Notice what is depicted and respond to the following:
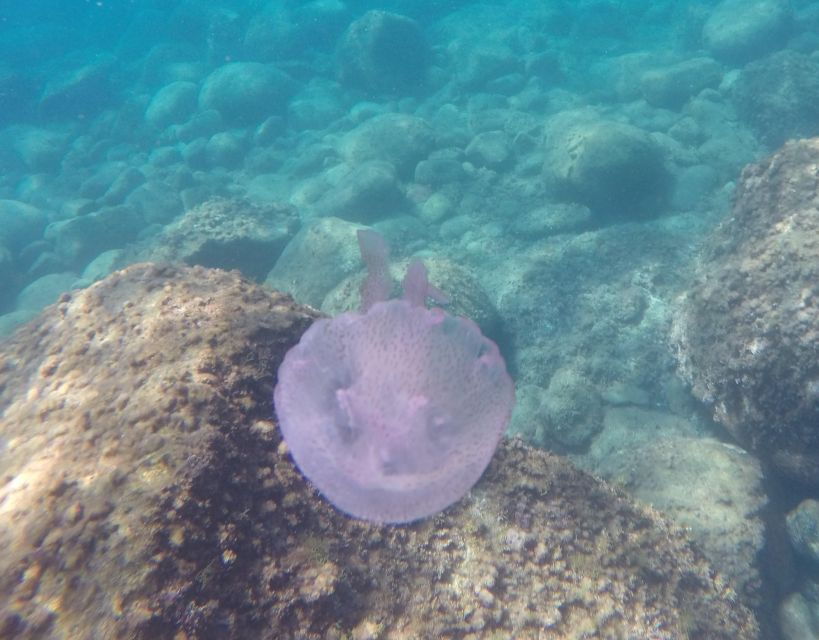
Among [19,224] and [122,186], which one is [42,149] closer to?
[19,224]

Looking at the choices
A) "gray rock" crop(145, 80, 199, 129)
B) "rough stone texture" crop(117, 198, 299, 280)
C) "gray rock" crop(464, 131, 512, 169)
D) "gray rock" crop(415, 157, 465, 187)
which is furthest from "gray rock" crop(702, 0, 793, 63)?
"gray rock" crop(145, 80, 199, 129)

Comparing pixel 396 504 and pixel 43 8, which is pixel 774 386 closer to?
pixel 396 504

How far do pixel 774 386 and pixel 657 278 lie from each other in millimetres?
3419

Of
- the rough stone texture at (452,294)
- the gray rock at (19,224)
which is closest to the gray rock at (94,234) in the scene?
the gray rock at (19,224)

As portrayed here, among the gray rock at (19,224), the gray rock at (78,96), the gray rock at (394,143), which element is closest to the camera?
the gray rock at (394,143)

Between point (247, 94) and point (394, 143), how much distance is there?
8245 millimetres

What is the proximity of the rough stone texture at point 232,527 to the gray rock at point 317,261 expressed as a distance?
436 centimetres

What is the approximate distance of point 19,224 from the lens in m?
13.3

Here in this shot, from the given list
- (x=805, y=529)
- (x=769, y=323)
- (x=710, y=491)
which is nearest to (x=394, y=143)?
(x=769, y=323)

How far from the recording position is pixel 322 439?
1812 mm

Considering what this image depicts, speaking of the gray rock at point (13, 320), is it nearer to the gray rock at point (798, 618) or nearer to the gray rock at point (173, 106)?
the gray rock at point (173, 106)

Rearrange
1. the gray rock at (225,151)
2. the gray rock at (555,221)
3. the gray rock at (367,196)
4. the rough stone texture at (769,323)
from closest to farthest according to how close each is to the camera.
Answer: the rough stone texture at (769,323) → the gray rock at (555,221) → the gray rock at (367,196) → the gray rock at (225,151)

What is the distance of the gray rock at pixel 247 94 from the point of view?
1628 cm

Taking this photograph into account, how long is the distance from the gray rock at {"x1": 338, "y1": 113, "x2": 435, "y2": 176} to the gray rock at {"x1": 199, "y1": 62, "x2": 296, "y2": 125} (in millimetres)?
6529
